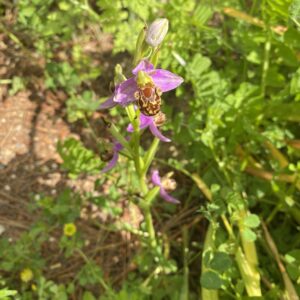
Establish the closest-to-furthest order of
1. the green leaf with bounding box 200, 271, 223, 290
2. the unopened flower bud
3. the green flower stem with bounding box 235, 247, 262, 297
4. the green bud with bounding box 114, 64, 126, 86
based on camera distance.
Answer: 1. the unopened flower bud
2. the green bud with bounding box 114, 64, 126, 86
3. the green leaf with bounding box 200, 271, 223, 290
4. the green flower stem with bounding box 235, 247, 262, 297

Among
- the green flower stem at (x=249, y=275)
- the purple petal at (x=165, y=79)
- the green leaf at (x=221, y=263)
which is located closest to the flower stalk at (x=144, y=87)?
the purple petal at (x=165, y=79)

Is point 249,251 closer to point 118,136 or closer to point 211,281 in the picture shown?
A: point 211,281

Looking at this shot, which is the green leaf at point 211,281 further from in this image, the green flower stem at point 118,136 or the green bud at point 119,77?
the green bud at point 119,77

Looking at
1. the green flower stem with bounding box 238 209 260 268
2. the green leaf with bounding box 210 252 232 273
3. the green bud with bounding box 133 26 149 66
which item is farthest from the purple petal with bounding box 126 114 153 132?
the green flower stem with bounding box 238 209 260 268

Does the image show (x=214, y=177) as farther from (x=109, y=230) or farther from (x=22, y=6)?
(x=22, y=6)

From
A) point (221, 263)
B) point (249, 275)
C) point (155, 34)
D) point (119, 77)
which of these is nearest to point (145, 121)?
point (119, 77)

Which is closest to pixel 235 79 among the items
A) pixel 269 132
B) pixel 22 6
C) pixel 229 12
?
pixel 229 12

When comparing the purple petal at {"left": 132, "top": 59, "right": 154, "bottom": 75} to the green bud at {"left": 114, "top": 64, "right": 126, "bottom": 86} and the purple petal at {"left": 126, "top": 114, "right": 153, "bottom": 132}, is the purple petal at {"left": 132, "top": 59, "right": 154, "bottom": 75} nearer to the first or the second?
the green bud at {"left": 114, "top": 64, "right": 126, "bottom": 86}
